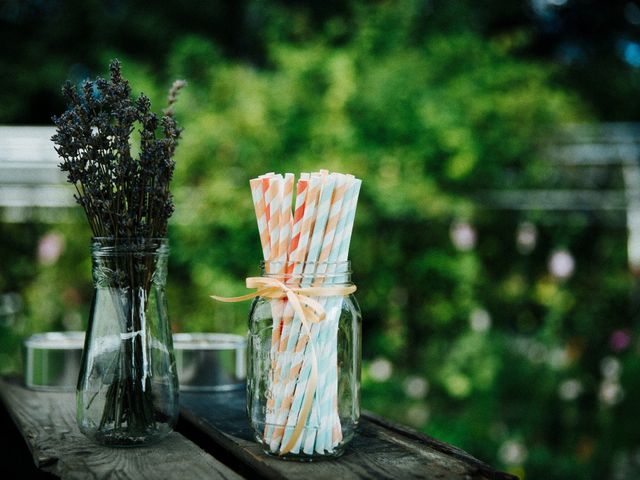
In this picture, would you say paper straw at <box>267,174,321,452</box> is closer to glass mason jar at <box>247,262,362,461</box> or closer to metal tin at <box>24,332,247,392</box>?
glass mason jar at <box>247,262,362,461</box>

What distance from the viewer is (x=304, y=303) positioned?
1174 mm

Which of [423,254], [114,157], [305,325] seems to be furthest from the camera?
[423,254]

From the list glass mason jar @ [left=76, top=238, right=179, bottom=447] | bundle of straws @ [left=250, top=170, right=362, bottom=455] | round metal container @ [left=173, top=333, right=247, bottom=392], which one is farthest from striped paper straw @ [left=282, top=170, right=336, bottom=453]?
round metal container @ [left=173, top=333, right=247, bottom=392]

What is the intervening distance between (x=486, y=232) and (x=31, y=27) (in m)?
6.17

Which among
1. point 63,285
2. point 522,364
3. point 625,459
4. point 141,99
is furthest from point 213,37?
point 141,99

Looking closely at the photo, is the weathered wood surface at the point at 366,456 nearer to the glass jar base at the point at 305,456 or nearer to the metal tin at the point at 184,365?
the glass jar base at the point at 305,456

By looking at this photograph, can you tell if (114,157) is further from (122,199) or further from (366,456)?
(366,456)

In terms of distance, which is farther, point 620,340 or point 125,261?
point 620,340

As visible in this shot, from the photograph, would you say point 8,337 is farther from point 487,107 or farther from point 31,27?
point 31,27

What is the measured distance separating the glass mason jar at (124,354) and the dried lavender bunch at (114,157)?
0.14 feet

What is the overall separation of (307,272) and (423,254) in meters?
2.88

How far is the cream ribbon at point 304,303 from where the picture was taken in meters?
1.14

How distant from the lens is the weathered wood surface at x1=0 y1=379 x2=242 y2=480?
1134 mm

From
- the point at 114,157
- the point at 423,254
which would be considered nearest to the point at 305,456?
the point at 114,157
